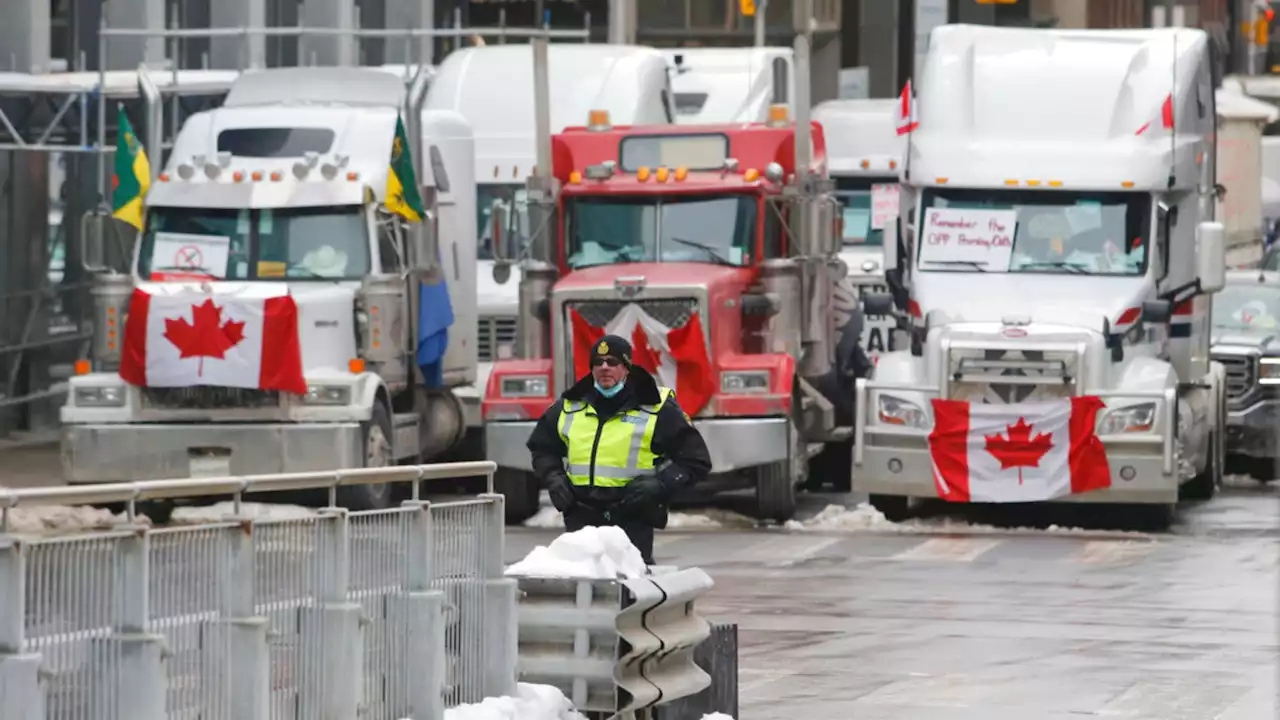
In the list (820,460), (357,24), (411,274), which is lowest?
(820,460)

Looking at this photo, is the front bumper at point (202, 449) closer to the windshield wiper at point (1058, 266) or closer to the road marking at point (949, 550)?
the road marking at point (949, 550)

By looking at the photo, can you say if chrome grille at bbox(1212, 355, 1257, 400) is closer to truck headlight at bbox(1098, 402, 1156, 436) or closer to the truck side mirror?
the truck side mirror

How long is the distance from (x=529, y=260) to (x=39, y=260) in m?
11.4

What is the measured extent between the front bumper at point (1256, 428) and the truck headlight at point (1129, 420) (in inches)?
236

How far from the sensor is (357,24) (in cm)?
4141

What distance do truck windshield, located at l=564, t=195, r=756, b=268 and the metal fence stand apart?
12388 millimetres

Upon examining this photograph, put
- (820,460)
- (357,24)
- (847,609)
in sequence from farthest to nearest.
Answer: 1. (357,24)
2. (820,460)
3. (847,609)

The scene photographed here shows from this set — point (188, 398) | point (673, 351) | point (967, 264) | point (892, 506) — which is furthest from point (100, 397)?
point (967, 264)

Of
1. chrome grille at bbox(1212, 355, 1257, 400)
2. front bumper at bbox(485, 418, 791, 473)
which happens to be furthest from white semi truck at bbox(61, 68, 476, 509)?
chrome grille at bbox(1212, 355, 1257, 400)

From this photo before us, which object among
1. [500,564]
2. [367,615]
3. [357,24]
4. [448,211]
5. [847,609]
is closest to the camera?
[367,615]

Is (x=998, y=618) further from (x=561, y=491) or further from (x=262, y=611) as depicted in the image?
(x=262, y=611)

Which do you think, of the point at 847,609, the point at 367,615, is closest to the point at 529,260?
the point at 847,609

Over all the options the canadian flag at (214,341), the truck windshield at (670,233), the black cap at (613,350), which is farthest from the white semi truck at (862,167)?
the black cap at (613,350)

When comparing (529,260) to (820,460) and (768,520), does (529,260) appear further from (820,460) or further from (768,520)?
(820,460)
